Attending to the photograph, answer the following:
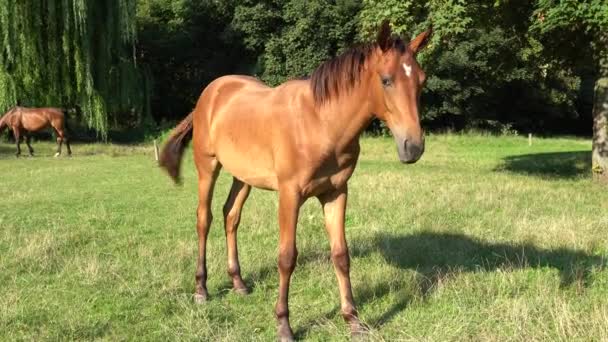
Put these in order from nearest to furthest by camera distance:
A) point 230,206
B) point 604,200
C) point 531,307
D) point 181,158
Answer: point 531,307
point 230,206
point 181,158
point 604,200

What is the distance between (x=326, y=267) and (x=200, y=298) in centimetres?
119

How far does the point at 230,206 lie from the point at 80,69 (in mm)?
15050

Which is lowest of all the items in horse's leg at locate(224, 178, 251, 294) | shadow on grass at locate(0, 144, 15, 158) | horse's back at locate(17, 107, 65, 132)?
shadow on grass at locate(0, 144, 15, 158)

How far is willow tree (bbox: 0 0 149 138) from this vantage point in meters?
17.1

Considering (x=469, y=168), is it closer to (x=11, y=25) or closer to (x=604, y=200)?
(x=604, y=200)

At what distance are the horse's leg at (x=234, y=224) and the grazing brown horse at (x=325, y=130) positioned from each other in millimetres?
410

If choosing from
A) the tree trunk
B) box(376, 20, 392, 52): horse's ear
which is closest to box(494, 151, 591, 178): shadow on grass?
the tree trunk

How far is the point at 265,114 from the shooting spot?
4.03 meters

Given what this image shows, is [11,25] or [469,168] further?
[11,25]

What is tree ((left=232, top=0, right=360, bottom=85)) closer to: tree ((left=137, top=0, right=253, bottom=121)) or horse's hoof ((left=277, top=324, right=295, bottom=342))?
tree ((left=137, top=0, right=253, bottom=121))

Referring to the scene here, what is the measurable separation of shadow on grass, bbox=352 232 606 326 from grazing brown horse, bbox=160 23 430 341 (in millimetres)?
841

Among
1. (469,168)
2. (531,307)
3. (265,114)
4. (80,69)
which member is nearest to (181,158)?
(265,114)

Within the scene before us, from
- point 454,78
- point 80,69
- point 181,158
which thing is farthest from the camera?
point 454,78

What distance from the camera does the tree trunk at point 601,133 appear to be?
1187 centimetres
